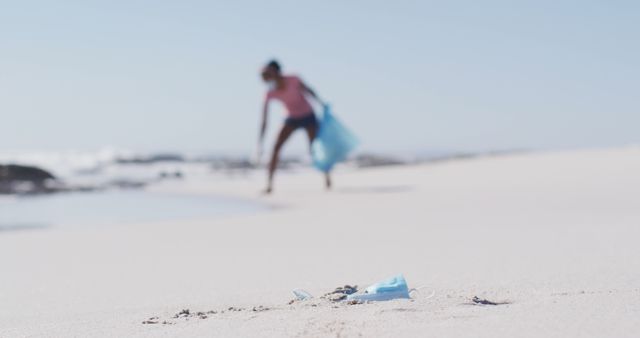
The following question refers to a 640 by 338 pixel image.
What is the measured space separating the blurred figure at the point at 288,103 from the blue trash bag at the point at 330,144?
0.10 metres

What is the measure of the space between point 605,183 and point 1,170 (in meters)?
10.5

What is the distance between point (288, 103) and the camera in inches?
326

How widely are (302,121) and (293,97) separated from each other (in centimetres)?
34

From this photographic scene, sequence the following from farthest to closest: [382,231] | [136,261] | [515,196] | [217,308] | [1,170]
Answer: [1,170] < [515,196] < [382,231] < [136,261] < [217,308]

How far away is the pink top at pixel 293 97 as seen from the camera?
8.18m

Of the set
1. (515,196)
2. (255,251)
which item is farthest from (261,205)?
(255,251)

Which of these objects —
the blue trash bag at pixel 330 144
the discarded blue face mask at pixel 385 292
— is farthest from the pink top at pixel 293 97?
the discarded blue face mask at pixel 385 292

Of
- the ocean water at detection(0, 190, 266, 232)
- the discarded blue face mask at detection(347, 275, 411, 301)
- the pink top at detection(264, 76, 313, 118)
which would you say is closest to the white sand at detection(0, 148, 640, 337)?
the discarded blue face mask at detection(347, 275, 411, 301)

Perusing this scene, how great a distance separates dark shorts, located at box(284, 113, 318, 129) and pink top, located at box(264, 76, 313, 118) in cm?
4

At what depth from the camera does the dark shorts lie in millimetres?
8383

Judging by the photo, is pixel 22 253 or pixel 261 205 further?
pixel 261 205

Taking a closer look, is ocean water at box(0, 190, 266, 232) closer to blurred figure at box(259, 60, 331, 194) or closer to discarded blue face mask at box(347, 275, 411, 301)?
blurred figure at box(259, 60, 331, 194)

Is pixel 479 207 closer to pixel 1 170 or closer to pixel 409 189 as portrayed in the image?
pixel 409 189

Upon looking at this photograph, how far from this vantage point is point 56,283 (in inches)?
110
